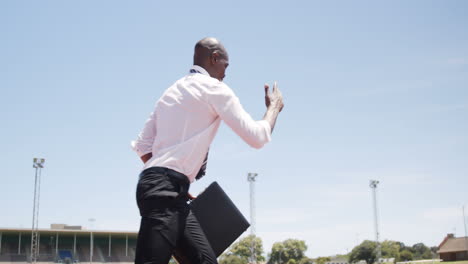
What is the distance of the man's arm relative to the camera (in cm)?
274

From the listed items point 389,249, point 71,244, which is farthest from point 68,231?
point 389,249

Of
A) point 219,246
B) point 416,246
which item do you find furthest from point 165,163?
point 416,246

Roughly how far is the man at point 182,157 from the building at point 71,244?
220 feet

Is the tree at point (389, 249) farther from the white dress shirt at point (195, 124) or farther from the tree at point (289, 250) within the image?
the white dress shirt at point (195, 124)

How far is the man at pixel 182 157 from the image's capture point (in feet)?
7.73

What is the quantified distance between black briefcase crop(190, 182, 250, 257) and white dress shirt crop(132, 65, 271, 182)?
0.58ft

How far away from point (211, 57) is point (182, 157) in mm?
606

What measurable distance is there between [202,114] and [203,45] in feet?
1.46

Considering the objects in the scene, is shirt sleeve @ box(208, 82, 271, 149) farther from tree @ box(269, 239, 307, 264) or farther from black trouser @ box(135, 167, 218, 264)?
tree @ box(269, 239, 307, 264)

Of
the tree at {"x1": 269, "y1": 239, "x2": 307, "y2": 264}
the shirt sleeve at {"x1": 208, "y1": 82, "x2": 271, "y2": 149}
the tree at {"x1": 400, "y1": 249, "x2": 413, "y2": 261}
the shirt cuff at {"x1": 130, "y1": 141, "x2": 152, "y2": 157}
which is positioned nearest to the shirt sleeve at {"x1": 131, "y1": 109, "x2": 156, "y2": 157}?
the shirt cuff at {"x1": 130, "y1": 141, "x2": 152, "y2": 157}

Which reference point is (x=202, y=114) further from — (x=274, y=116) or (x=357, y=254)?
(x=357, y=254)

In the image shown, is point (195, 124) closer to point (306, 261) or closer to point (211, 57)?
point (211, 57)

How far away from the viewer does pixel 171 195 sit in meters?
2.38

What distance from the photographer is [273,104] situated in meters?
2.83
